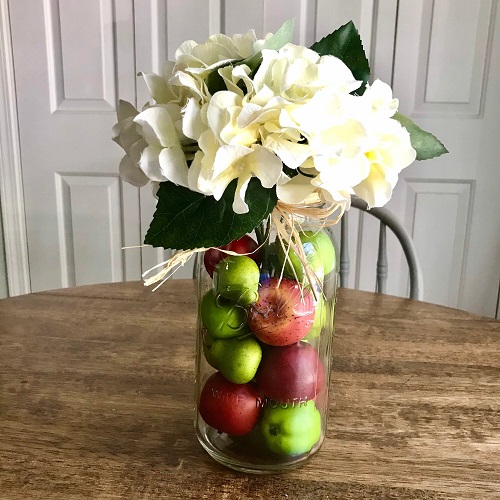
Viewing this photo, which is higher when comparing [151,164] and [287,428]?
[151,164]

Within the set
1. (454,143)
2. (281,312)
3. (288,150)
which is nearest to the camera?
(288,150)

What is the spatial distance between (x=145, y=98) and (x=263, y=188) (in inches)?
55.8

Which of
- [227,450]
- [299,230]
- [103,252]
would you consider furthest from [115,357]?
[103,252]

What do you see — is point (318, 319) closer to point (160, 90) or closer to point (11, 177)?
point (160, 90)

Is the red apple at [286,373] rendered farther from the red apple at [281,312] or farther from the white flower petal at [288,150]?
the white flower petal at [288,150]

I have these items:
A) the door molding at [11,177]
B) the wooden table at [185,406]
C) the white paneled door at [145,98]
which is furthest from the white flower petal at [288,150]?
the door molding at [11,177]

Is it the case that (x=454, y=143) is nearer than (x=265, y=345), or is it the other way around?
(x=265, y=345)

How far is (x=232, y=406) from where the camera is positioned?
2.05ft

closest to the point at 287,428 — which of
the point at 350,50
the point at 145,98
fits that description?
the point at 350,50

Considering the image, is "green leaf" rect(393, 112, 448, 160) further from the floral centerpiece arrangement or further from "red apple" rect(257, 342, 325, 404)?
"red apple" rect(257, 342, 325, 404)

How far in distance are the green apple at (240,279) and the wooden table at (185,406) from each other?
19 cm

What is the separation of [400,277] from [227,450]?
138 centimetres

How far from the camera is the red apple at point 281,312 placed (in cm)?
60

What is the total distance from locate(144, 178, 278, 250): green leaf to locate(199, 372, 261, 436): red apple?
7.2 inches
